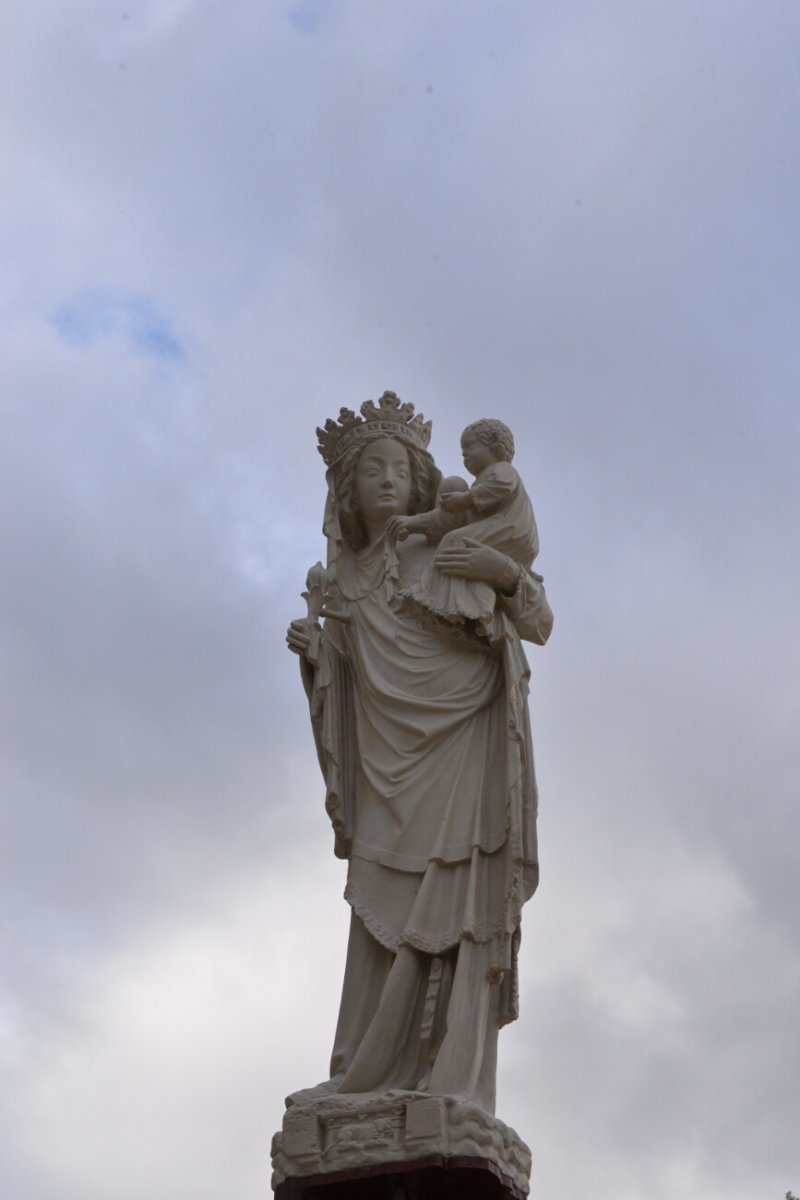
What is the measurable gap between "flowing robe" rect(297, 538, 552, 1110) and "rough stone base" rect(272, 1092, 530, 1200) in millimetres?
342

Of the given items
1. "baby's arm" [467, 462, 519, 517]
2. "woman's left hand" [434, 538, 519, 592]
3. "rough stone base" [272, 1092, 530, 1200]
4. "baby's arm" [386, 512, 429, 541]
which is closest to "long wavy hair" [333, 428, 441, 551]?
"baby's arm" [386, 512, 429, 541]

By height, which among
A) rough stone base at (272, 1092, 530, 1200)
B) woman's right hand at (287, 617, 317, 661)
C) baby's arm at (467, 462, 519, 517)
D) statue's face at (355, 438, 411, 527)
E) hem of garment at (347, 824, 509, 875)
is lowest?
rough stone base at (272, 1092, 530, 1200)

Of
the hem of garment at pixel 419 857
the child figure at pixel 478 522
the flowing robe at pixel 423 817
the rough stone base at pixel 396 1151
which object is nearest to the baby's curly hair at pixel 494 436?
the child figure at pixel 478 522

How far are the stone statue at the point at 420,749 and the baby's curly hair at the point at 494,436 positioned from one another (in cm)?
2

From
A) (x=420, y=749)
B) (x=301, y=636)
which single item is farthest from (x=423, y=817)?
(x=301, y=636)

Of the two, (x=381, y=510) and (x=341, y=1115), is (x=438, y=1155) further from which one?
(x=381, y=510)

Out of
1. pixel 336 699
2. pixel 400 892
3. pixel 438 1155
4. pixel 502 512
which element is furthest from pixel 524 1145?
pixel 502 512

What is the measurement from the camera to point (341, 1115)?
1160 cm

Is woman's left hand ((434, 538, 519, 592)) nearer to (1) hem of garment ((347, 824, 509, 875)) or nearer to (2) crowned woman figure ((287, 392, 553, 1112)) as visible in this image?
(2) crowned woman figure ((287, 392, 553, 1112))

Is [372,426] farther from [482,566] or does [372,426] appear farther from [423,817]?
[423,817]

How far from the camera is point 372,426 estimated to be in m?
14.1

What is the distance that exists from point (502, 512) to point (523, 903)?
9.21 feet

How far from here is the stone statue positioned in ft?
39.5

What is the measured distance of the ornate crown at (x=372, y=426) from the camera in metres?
14.1
